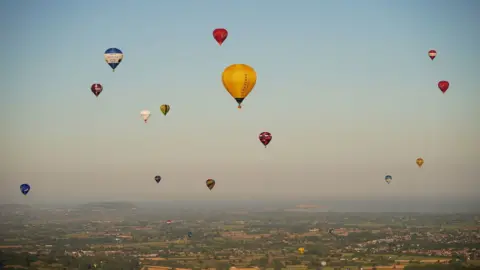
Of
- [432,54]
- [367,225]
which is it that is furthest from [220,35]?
[367,225]

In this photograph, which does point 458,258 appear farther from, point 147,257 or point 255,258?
point 147,257

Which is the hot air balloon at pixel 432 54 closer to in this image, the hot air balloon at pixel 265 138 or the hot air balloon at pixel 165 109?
the hot air balloon at pixel 265 138

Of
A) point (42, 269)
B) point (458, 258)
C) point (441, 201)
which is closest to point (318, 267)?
point (458, 258)

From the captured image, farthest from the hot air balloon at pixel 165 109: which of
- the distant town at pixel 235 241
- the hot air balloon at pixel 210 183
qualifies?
the distant town at pixel 235 241

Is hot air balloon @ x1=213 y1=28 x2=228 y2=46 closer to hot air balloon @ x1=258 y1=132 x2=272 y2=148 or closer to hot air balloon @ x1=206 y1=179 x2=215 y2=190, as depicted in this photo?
hot air balloon @ x1=258 y1=132 x2=272 y2=148

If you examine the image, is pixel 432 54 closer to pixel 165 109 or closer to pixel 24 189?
pixel 165 109

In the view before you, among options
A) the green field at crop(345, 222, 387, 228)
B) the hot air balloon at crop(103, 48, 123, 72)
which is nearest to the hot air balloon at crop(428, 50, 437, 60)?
the hot air balloon at crop(103, 48, 123, 72)
